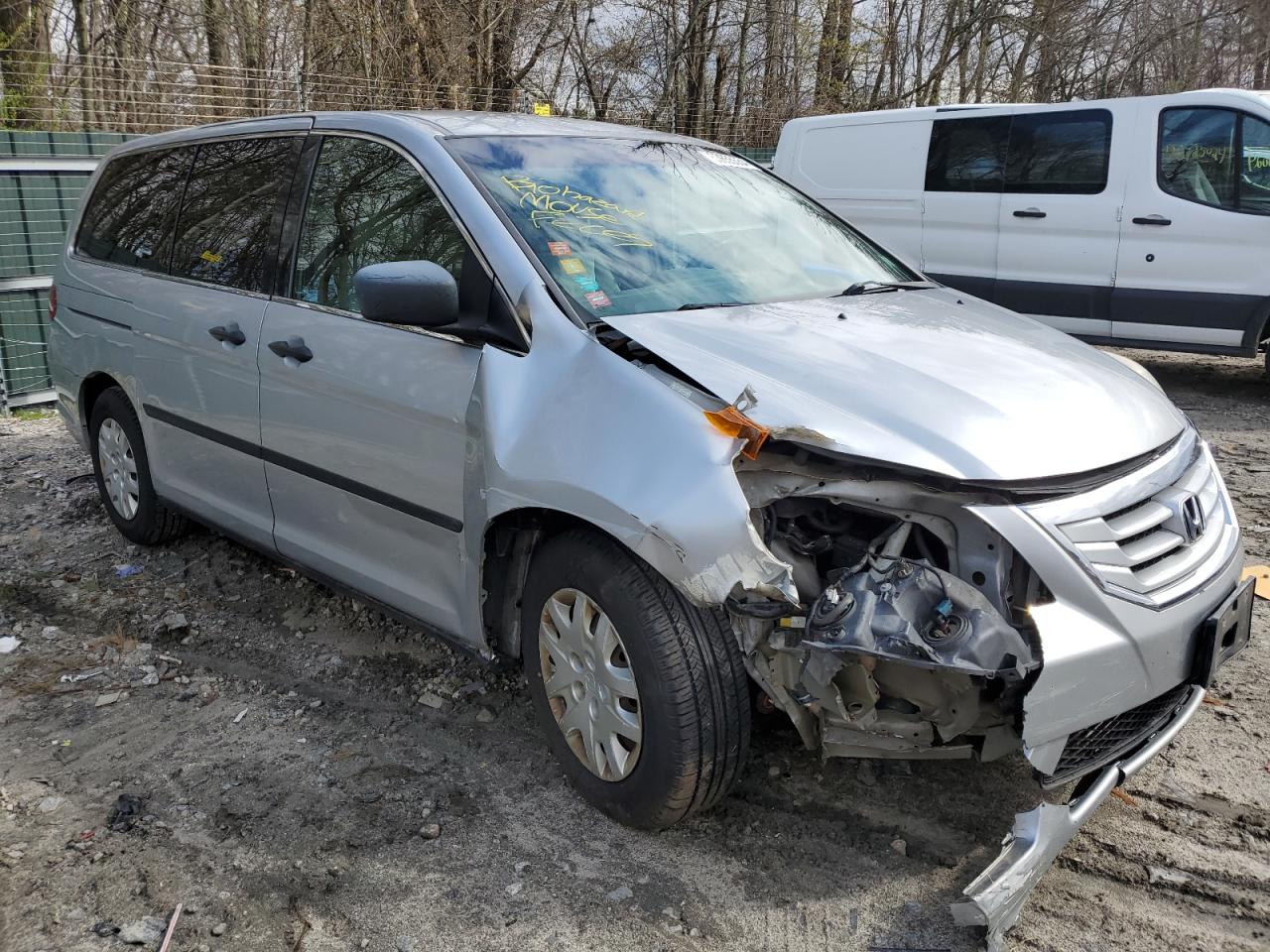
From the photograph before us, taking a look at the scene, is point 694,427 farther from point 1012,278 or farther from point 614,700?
point 1012,278

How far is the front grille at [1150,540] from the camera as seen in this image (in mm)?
2410

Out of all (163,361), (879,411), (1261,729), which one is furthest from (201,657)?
(1261,729)

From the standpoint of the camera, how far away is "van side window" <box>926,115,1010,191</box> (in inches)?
332

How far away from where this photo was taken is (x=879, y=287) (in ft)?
12.0

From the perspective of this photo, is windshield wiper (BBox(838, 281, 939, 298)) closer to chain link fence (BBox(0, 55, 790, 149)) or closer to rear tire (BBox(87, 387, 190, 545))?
rear tire (BBox(87, 387, 190, 545))

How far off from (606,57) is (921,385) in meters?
15.5

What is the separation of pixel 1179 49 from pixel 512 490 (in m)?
24.3

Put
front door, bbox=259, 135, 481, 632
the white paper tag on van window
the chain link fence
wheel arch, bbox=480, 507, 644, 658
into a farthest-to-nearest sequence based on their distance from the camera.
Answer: the chain link fence → the white paper tag on van window → front door, bbox=259, 135, 481, 632 → wheel arch, bbox=480, 507, 644, 658

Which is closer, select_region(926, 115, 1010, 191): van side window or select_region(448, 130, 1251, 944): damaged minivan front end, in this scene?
select_region(448, 130, 1251, 944): damaged minivan front end

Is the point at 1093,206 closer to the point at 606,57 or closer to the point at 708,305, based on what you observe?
the point at 708,305

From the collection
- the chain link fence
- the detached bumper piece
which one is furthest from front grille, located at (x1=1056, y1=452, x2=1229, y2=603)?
the chain link fence

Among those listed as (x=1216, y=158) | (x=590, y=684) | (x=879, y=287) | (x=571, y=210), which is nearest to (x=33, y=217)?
(x=571, y=210)

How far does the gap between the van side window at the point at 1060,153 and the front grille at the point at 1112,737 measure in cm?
617

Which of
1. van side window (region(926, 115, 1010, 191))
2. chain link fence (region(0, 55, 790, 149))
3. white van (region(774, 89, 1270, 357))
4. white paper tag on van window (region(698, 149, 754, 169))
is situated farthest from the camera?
chain link fence (region(0, 55, 790, 149))
